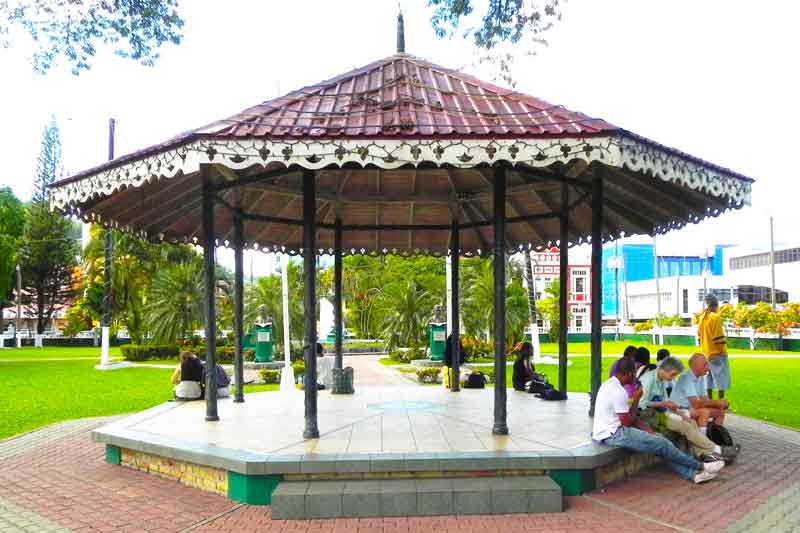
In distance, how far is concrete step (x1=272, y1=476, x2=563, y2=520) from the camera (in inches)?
225

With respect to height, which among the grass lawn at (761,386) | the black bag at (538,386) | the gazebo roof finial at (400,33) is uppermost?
the gazebo roof finial at (400,33)

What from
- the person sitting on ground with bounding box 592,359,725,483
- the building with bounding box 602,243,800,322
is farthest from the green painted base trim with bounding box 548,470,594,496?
the building with bounding box 602,243,800,322

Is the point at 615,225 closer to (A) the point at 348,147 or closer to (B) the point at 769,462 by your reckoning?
(B) the point at 769,462

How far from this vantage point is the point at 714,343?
10.1 m

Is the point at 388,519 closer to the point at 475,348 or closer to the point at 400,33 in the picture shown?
the point at 400,33

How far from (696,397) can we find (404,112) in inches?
192

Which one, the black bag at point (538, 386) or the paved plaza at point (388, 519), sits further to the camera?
the black bag at point (538, 386)

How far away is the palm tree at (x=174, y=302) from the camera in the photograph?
33281 millimetres

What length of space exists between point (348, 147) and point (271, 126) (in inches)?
39.0

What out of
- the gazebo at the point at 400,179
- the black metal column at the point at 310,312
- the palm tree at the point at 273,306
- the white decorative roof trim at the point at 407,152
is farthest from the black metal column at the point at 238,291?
the palm tree at the point at 273,306

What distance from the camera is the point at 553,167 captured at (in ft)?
28.4

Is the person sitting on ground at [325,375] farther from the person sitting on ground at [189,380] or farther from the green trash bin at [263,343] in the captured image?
the green trash bin at [263,343]

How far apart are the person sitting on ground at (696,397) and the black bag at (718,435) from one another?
0.23 ft

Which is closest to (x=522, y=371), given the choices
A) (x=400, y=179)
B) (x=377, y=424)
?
(x=400, y=179)
